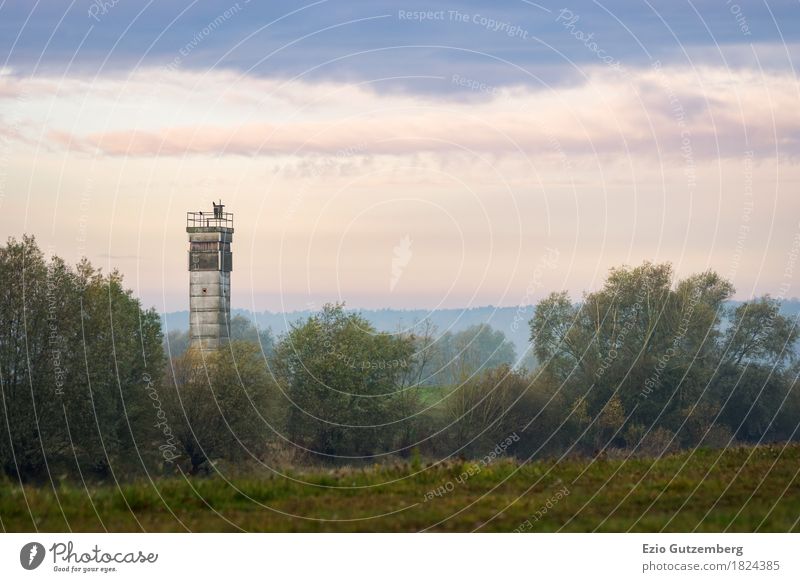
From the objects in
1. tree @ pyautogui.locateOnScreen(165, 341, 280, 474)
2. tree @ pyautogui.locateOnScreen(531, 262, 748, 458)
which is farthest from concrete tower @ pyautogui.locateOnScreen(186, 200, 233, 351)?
tree @ pyautogui.locateOnScreen(531, 262, 748, 458)

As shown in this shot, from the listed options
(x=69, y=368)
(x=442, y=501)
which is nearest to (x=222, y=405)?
(x=69, y=368)

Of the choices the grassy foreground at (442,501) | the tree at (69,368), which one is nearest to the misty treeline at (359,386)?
the tree at (69,368)

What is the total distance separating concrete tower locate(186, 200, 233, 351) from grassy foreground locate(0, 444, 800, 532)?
6163 centimetres

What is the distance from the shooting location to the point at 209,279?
8725 cm

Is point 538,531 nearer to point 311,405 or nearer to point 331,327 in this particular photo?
point 311,405

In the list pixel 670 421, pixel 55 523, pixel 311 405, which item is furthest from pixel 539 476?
pixel 670 421

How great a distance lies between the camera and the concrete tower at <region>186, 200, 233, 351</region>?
281 ft

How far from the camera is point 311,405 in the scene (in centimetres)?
8262

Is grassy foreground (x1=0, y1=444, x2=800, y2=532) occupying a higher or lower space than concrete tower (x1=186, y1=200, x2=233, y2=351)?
lower

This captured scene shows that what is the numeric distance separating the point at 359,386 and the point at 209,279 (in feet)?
50.2

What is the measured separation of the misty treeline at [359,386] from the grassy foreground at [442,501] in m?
34.8

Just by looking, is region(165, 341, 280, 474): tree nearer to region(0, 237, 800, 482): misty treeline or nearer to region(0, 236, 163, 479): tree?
region(0, 237, 800, 482): misty treeline

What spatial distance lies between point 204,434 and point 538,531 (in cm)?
5203

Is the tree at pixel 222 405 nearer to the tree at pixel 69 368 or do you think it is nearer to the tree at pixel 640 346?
the tree at pixel 69 368
